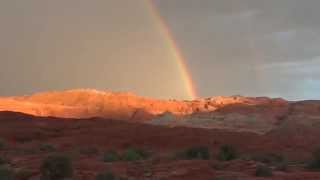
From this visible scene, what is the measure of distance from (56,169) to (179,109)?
8456cm

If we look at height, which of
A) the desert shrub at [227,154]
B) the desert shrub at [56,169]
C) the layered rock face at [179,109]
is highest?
the layered rock face at [179,109]

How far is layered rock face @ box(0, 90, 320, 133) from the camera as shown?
80188 millimetres

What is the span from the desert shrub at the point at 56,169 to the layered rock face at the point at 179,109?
54.1 meters

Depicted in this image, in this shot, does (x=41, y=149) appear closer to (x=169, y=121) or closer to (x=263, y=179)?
(x=263, y=179)

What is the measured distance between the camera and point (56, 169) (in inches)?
733

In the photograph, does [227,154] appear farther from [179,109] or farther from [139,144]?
[179,109]

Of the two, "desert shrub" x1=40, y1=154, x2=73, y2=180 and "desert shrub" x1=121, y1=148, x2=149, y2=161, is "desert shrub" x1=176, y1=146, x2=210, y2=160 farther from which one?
"desert shrub" x1=40, y1=154, x2=73, y2=180

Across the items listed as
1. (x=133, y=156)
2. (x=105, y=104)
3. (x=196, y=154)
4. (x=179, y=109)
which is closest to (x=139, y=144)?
(x=196, y=154)

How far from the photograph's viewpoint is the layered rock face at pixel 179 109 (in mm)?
80188

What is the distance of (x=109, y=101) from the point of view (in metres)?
106

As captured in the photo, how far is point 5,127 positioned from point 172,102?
58650 mm

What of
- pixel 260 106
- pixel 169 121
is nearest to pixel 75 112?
pixel 169 121

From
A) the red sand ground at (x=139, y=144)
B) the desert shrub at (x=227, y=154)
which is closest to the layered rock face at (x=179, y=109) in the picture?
the red sand ground at (x=139, y=144)

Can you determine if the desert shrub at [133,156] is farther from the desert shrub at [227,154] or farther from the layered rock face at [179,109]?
the layered rock face at [179,109]
